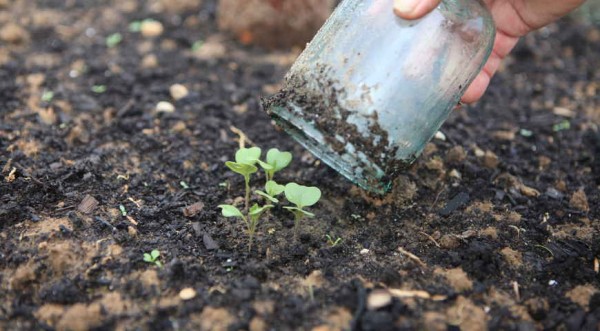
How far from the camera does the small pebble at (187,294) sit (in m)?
1.74

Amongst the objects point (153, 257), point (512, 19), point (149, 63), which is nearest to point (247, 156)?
point (153, 257)

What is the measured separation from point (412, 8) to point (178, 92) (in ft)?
5.06

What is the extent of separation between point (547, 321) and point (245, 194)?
114 cm

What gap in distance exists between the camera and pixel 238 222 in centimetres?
211

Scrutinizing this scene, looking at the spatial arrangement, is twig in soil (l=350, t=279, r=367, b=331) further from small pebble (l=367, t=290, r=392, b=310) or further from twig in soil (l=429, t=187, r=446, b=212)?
twig in soil (l=429, t=187, r=446, b=212)

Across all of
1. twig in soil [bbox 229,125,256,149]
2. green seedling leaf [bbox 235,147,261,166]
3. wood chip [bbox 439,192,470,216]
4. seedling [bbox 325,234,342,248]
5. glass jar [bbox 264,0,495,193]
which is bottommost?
twig in soil [bbox 229,125,256,149]

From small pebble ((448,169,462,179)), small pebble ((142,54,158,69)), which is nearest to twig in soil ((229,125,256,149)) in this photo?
small pebble ((142,54,158,69))

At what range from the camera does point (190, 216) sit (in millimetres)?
2115

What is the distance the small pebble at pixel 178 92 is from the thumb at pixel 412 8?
58.6 inches

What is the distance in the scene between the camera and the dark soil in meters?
1.73

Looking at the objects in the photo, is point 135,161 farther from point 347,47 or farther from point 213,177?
point 347,47

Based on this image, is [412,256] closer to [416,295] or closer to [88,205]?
[416,295]

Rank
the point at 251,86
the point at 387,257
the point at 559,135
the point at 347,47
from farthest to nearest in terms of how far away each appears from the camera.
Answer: the point at 251,86 < the point at 559,135 < the point at 387,257 < the point at 347,47

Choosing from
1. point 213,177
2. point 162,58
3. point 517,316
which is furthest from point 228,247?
point 162,58
